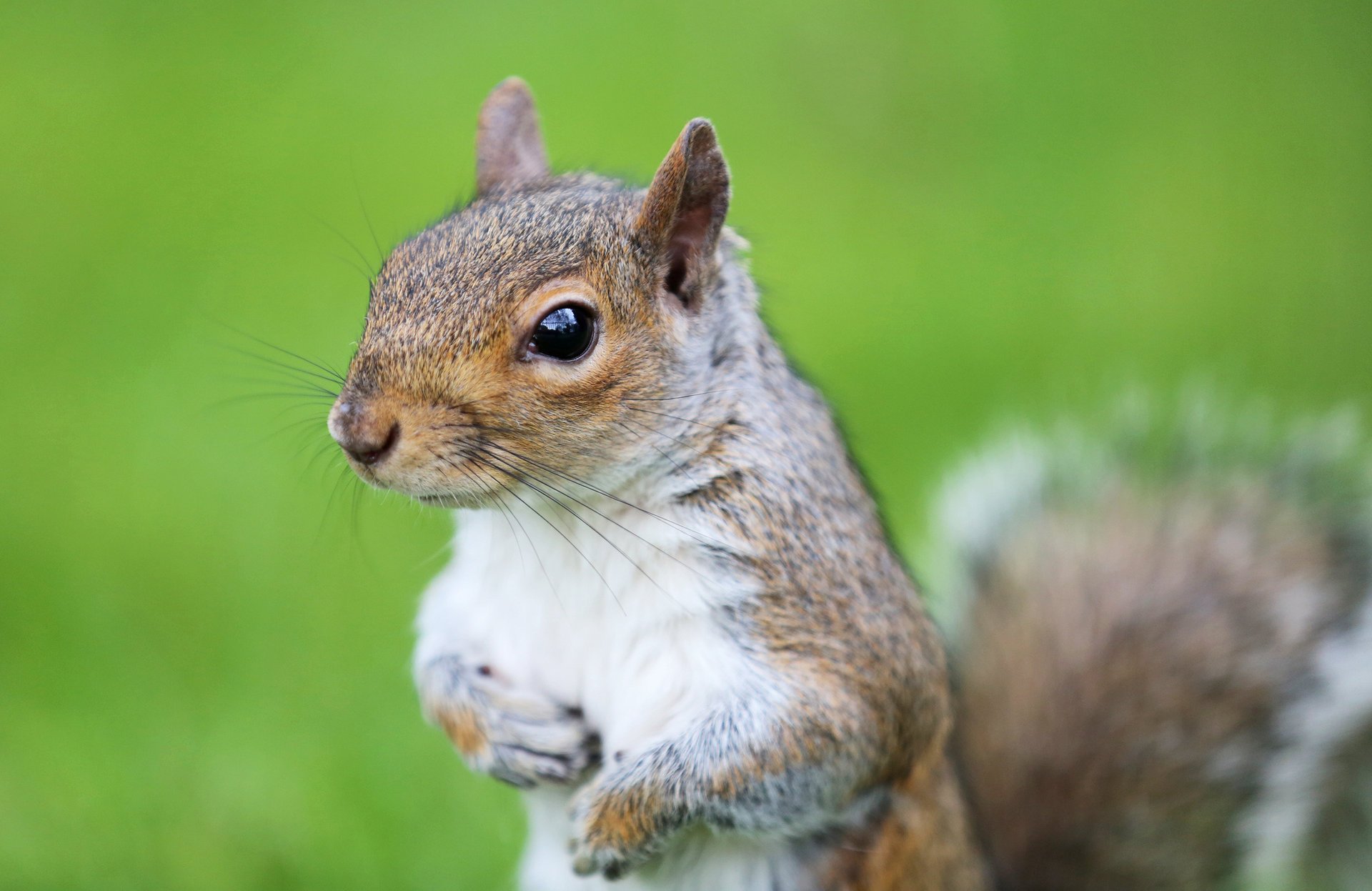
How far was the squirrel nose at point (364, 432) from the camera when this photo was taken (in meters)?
1.28

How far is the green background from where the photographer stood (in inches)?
92.3

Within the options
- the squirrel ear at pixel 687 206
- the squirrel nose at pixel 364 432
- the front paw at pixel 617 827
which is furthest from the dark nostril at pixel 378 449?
the front paw at pixel 617 827

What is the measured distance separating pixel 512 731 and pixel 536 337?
0.49 meters

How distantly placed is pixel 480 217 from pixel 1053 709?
108 centimetres

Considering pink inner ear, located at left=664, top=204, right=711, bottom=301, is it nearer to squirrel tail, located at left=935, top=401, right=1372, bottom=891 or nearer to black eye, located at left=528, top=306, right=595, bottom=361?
black eye, located at left=528, top=306, right=595, bottom=361

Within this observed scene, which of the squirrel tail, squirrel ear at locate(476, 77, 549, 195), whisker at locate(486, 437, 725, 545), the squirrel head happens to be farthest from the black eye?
the squirrel tail

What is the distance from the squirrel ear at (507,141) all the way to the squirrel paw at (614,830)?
740mm

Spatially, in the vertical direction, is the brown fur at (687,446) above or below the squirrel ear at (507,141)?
below

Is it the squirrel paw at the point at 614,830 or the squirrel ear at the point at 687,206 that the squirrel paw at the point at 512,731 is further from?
the squirrel ear at the point at 687,206

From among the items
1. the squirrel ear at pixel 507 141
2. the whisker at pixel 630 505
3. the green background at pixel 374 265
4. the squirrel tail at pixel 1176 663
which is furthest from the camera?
the green background at pixel 374 265

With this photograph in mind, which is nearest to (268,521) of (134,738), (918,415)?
(134,738)

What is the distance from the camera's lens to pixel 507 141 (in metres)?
1.71

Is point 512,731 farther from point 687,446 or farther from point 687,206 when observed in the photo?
point 687,206

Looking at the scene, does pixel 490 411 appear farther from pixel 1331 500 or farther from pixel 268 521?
pixel 268 521
